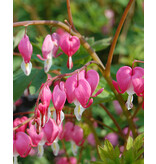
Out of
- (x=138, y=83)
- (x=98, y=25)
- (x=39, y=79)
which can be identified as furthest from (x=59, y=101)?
(x=98, y=25)

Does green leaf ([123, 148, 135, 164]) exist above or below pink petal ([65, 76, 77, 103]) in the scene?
below

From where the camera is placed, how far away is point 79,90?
0.90m

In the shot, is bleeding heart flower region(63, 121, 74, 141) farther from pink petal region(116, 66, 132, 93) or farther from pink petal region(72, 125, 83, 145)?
pink petal region(116, 66, 132, 93)

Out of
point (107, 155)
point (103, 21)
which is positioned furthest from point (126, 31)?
point (107, 155)

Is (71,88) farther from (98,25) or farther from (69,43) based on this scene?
(98,25)

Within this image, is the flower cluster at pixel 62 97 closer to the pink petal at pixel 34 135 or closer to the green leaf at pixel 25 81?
the pink petal at pixel 34 135

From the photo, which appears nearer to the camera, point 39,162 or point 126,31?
point 39,162

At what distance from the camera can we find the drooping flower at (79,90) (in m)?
0.90

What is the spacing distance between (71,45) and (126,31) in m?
→ 1.47

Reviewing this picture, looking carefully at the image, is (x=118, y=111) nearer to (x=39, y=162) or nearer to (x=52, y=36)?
(x=39, y=162)

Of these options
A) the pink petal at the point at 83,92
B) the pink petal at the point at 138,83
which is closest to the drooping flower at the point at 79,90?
the pink petal at the point at 83,92

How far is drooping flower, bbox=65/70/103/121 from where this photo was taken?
90cm

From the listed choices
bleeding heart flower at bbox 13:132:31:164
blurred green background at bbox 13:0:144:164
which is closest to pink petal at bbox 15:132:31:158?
bleeding heart flower at bbox 13:132:31:164
